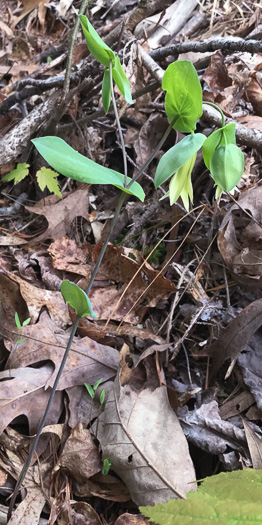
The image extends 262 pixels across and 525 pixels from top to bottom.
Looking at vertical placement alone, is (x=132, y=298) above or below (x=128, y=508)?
above

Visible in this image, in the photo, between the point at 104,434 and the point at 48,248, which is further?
the point at 48,248

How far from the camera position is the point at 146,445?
1.04 m

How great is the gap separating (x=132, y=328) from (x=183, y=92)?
770mm

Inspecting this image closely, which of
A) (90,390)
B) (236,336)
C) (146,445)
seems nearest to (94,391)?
(90,390)

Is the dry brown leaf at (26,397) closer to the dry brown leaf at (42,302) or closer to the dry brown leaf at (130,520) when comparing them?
the dry brown leaf at (42,302)

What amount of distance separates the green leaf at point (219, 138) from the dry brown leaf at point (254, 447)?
2.31 ft

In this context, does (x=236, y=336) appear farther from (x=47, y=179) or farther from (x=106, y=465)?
(x=47, y=179)

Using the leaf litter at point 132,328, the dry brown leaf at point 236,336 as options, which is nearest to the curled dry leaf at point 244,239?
the leaf litter at point 132,328

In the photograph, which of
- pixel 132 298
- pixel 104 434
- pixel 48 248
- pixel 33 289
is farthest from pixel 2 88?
pixel 104 434

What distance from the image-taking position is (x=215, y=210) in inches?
57.5

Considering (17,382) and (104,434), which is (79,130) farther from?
(104,434)

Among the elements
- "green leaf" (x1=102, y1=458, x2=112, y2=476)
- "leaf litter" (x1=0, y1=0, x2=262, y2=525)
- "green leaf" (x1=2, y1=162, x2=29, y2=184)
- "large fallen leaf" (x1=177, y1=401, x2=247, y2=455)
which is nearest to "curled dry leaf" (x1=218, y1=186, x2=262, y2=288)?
"leaf litter" (x1=0, y1=0, x2=262, y2=525)

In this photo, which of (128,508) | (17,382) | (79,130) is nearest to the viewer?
(128,508)

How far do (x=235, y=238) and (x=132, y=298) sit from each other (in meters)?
0.41
